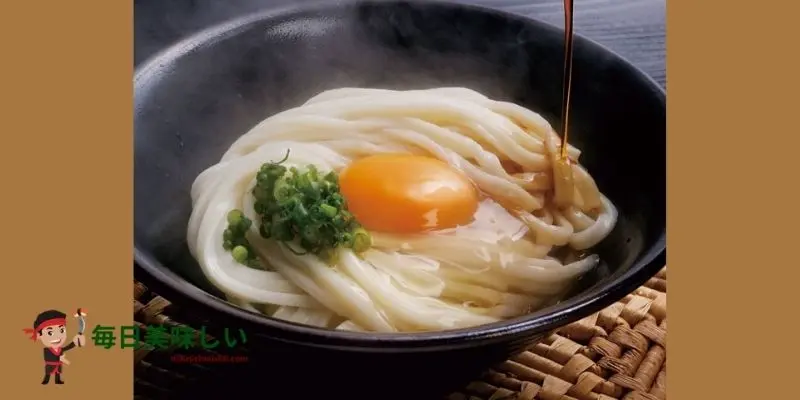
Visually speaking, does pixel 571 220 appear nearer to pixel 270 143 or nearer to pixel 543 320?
pixel 543 320

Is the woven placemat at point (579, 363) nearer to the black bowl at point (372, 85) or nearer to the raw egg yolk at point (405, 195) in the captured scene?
the black bowl at point (372, 85)

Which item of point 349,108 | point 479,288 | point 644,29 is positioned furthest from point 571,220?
point 349,108
